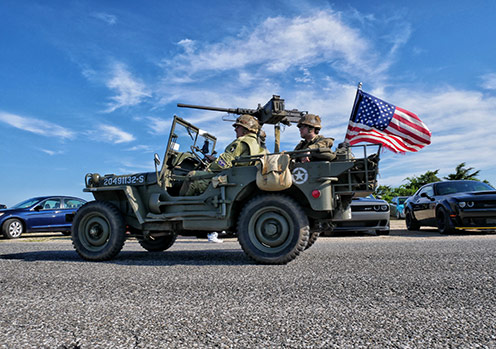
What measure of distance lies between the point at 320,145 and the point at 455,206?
6.33 metres

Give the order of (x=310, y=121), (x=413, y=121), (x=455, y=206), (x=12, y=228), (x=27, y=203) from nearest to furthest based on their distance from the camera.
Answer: (x=310, y=121) → (x=413, y=121) → (x=455, y=206) → (x=12, y=228) → (x=27, y=203)

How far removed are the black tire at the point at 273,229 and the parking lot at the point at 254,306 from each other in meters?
0.28

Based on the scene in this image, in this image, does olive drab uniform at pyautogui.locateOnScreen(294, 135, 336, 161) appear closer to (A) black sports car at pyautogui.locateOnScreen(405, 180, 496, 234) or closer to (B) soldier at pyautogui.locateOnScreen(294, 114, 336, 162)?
(B) soldier at pyautogui.locateOnScreen(294, 114, 336, 162)

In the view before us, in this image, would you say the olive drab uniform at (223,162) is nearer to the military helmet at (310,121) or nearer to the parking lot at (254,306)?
the military helmet at (310,121)

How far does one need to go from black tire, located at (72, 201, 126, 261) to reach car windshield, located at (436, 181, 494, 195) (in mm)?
9506

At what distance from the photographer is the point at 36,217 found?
43.0 ft

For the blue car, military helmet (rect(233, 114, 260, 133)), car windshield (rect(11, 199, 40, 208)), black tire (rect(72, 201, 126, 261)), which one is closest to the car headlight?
military helmet (rect(233, 114, 260, 133))

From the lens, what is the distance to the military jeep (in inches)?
184

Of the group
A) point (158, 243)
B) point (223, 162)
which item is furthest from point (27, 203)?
point (223, 162)

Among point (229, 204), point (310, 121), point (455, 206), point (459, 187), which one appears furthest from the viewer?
point (459, 187)

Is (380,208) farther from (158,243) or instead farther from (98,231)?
(98,231)

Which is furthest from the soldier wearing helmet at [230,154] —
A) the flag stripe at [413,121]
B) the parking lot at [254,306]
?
the flag stripe at [413,121]

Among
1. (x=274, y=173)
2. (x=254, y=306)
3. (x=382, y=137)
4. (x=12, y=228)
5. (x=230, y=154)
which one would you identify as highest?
(x=382, y=137)

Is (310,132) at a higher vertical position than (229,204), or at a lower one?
higher
